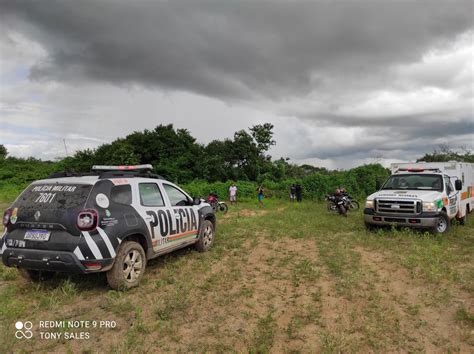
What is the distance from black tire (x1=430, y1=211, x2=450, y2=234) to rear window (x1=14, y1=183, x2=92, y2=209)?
28.9 feet

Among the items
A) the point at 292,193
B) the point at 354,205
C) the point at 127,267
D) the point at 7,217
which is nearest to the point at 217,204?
the point at 354,205

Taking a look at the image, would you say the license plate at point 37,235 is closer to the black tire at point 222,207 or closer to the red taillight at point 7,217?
the red taillight at point 7,217

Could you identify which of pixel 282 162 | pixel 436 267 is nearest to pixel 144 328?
pixel 436 267

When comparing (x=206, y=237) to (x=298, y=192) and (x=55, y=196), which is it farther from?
(x=298, y=192)

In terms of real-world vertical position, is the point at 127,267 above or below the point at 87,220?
below

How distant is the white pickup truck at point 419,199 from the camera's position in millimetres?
8836

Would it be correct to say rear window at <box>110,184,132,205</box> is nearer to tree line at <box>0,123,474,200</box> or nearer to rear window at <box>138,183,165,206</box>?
rear window at <box>138,183,165,206</box>

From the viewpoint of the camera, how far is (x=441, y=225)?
9148 millimetres

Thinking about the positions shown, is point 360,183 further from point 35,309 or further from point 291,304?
point 35,309

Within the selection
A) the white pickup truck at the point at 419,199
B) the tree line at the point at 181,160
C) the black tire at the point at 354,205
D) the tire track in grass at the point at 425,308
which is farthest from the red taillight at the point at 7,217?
the tree line at the point at 181,160

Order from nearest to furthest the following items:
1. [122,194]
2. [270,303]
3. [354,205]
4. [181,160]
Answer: [270,303], [122,194], [354,205], [181,160]

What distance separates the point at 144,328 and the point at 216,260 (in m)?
3.07

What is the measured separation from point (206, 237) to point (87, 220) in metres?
3.49

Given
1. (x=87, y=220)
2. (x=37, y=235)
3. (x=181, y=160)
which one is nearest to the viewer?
(x=87, y=220)
